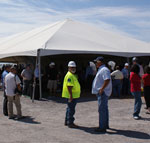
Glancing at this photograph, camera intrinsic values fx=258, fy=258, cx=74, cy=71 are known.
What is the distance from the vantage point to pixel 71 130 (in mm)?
5715

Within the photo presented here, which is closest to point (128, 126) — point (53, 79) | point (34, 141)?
point (34, 141)

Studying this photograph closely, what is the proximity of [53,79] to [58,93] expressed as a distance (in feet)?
6.31

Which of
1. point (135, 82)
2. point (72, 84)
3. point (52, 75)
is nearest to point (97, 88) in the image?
point (72, 84)

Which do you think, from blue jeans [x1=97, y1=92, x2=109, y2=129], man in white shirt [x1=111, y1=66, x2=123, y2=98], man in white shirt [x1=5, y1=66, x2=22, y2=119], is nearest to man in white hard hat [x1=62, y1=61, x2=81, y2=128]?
blue jeans [x1=97, y1=92, x2=109, y2=129]

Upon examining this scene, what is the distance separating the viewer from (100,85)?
5.45 m

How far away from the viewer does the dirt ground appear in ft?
16.5

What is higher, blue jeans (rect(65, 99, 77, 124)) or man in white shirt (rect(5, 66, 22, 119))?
man in white shirt (rect(5, 66, 22, 119))

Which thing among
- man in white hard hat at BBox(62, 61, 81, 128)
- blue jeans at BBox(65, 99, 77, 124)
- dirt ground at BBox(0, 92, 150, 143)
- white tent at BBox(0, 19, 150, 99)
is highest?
white tent at BBox(0, 19, 150, 99)

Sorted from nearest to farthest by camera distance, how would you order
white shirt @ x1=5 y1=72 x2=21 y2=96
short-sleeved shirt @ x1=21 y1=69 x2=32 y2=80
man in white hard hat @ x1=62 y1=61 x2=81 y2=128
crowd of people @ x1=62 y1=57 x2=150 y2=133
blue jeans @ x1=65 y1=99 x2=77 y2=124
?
crowd of people @ x1=62 y1=57 x2=150 y2=133 → man in white hard hat @ x1=62 y1=61 x2=81 y2=128 → blue jeans @ x1=65 y1=99 x2=77 y2=124 → white shirt @ x1=5 y1=72 x2=21 y2=96 → short-sleeved shirt @ x1=21 y1=69 x2=32 y2=80

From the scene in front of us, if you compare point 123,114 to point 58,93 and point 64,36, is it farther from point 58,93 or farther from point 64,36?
point 64,36

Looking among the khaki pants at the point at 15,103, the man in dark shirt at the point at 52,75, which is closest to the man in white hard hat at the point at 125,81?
the man in dark shirt at the point at 52,75

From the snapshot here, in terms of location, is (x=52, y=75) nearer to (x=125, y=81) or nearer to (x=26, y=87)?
(x=26, y=87)

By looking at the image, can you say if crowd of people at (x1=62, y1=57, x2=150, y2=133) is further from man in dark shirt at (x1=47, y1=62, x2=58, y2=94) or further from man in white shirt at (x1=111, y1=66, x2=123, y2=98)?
man in dark shirt at (x1=47, y1=62, x2=58, y2=94)

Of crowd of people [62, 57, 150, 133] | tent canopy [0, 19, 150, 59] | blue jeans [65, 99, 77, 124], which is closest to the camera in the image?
crowd of people [62, 57, 150, 133]
